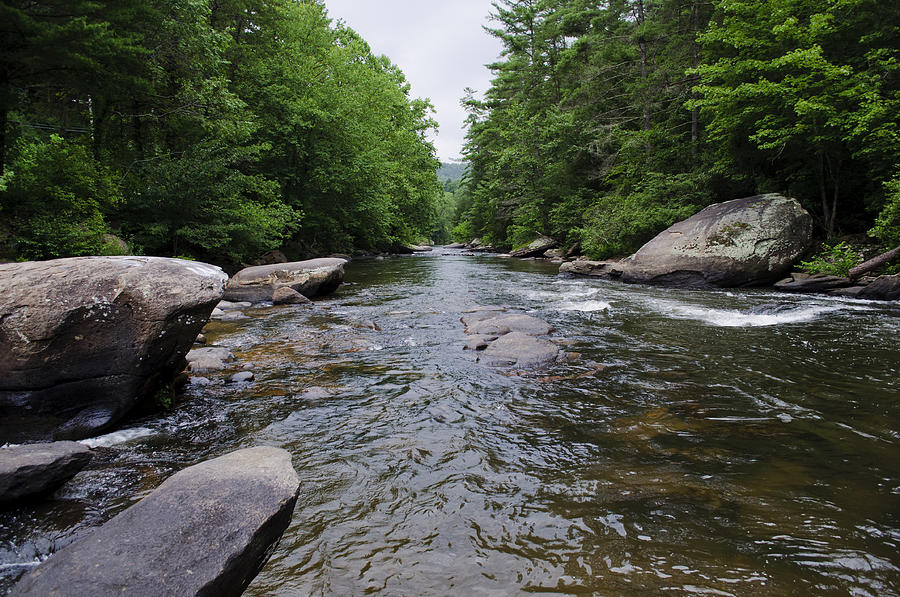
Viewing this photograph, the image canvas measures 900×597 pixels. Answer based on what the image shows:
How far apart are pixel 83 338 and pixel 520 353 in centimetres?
492

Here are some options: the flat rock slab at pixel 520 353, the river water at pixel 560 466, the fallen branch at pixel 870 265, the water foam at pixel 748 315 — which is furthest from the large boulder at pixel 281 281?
the fallen branch at pixel 870 265

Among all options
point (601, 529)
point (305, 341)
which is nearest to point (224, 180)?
point (305, 341)

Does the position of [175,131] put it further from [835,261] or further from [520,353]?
[835,261]

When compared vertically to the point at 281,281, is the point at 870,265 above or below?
above

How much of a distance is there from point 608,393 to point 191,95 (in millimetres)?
14658

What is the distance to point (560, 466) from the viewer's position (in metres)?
3.47

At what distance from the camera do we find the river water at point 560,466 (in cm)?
239

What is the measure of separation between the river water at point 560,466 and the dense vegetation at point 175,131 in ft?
23.9

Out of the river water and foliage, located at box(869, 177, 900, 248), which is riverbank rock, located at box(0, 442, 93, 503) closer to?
the river water

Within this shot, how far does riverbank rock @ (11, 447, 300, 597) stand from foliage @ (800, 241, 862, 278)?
13.7 meters

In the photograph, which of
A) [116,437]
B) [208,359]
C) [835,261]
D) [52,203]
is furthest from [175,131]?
[835,261]

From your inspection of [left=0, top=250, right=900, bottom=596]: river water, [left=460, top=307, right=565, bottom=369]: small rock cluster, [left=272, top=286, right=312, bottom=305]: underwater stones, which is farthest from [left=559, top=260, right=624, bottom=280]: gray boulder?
[left=272, top=286, right=312, bottom=305]: underwater stones

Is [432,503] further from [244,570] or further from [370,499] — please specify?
[244,570]

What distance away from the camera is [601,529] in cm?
271
